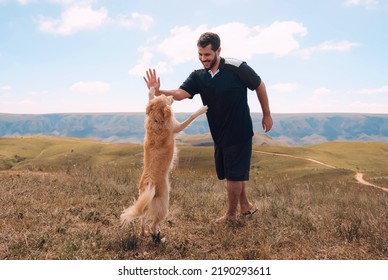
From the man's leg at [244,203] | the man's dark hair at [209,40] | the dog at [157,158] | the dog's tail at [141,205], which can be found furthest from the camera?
the man's leg at [244,203]

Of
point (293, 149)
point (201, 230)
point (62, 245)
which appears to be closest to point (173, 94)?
point (201, 230)

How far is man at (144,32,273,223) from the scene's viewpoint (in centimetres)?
617

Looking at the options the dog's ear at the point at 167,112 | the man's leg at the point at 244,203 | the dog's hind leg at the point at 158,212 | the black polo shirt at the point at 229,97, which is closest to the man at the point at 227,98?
the black polo shirt at the point at 229,97

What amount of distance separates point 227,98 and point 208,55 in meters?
0.79

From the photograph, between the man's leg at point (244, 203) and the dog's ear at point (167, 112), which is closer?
the dog's ear at point (167, 112)

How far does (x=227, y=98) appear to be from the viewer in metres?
6.21

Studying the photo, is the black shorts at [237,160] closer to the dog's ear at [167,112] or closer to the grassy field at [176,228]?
the grassy field at [176,228]

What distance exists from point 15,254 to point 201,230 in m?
2.83

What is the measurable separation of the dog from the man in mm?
696

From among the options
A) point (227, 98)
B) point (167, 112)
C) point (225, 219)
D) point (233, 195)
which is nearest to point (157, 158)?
point (167, 112)

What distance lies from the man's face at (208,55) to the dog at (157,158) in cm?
105

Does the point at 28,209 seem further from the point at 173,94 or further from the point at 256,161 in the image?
the point at 256,161

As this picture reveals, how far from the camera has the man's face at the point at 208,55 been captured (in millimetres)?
6062

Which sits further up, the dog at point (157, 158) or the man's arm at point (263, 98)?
the man's arm at point (263, 98)
